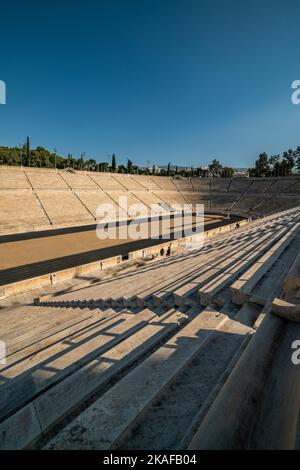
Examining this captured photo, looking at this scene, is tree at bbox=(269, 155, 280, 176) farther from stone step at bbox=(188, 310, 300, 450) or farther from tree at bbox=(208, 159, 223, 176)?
stone step at bbox=(188, 310, 300, 450)

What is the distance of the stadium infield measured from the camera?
12.1m

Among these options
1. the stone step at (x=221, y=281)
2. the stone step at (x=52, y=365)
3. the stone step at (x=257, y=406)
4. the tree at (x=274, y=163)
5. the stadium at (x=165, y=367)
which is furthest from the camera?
the tree at (x=274, y=163)

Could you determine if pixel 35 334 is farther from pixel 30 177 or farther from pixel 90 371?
pixel 30 177

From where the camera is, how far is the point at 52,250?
15570mm

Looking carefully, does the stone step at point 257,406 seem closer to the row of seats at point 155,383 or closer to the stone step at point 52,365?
the row of seats at point 155,383

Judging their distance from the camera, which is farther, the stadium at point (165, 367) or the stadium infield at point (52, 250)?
the stadium infield at point (52, 250)

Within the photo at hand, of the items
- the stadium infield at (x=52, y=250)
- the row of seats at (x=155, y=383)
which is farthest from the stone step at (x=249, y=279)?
the stadium infield at (x=52, y=250)

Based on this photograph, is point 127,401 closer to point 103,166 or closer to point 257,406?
point 257,406

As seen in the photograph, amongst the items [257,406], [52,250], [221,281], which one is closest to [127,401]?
[257,406]

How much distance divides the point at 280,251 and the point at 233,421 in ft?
18.4

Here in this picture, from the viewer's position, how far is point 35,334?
15.6 feet

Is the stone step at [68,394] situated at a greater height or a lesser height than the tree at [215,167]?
lesser

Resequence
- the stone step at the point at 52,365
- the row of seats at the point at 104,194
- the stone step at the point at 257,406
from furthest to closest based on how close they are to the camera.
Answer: the row of seats at the point at 104,194 < the stone step at the point at 52,365 < the stone step at the point at 257,406

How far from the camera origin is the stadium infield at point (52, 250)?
12053mm
